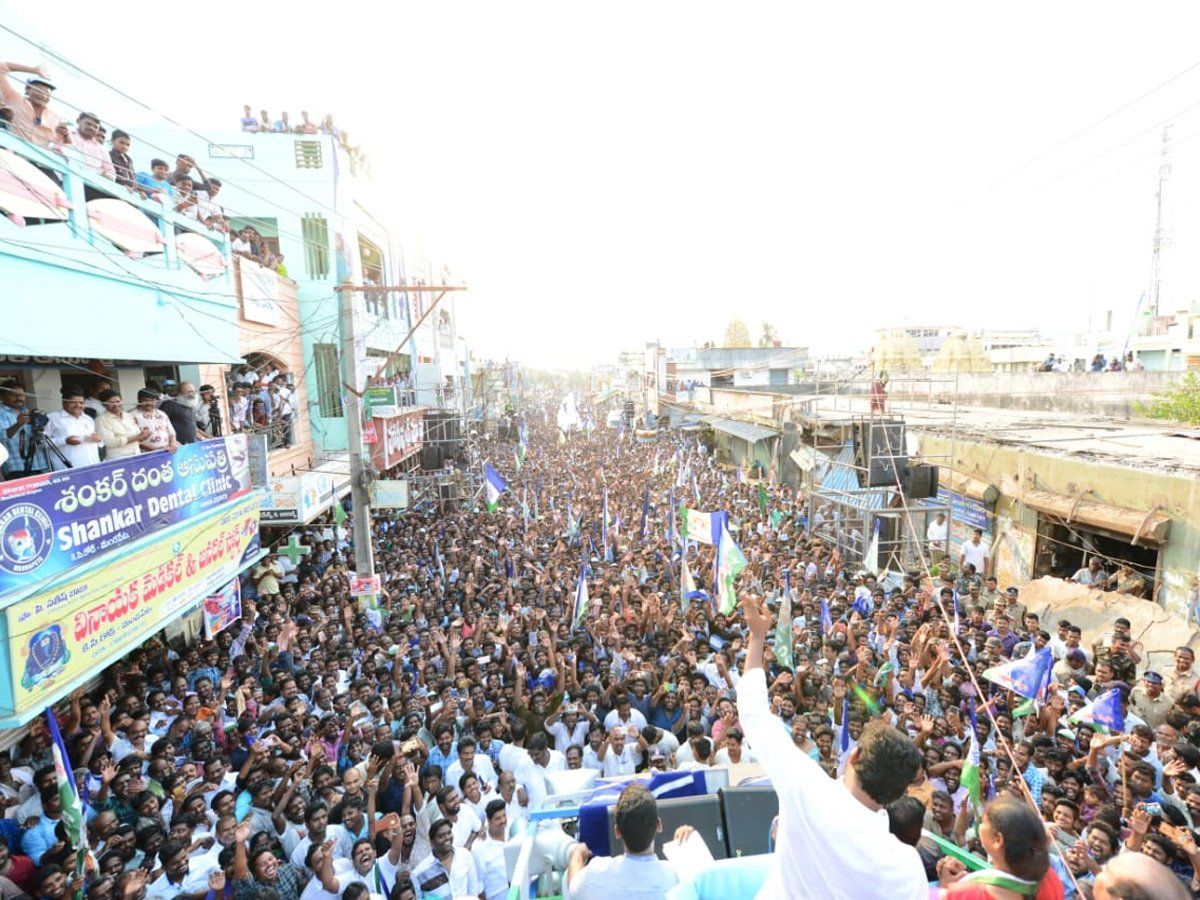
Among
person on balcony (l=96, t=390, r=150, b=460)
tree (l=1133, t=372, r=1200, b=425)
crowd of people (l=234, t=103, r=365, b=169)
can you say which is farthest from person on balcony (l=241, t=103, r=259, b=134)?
tree (l=1133, t=372, r=1200, b=425)

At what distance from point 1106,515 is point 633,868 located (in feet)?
36.1

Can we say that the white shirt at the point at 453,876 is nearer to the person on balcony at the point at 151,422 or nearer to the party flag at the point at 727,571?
the party flag at the point at 727,571

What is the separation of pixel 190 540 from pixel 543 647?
157 inches

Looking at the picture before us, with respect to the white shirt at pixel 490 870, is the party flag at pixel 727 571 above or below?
above

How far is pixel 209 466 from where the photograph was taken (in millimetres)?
7852

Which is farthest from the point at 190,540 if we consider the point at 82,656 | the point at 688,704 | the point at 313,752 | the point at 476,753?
the point at 688,704

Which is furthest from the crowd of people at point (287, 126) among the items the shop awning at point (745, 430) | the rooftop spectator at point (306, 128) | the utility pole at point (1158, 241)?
the utility pole at point (1158, 241)

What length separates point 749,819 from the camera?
3.25 metres

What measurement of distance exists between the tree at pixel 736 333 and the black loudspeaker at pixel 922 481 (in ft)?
202

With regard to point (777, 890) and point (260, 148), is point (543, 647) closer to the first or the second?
point (777, 890)

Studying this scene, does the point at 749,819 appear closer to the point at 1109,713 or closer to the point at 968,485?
the point at 1109,713

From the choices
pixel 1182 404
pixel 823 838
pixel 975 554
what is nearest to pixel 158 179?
pixel 823 838

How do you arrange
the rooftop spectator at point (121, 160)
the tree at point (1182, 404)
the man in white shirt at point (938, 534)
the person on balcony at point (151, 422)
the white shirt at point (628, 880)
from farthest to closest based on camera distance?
1. the tree at point (1182, 404)
2. the man in white shirt at point (938, 534)
3. the rooftop spectator at point (121, 160)
4. the person on balcony at point (151, 422)
5. the white shirt at point (628, 880)

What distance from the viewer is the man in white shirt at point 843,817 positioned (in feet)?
6.27
